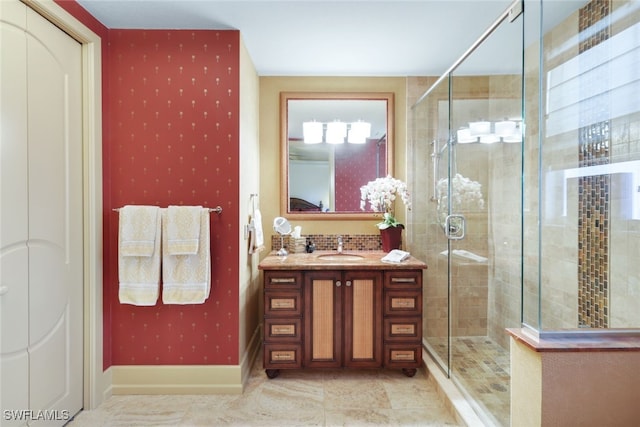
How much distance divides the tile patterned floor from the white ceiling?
2.28 meters

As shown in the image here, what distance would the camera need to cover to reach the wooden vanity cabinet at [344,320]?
8.31 feet

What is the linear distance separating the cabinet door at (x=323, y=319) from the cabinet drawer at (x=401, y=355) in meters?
0.34

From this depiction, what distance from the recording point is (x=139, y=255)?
86.4 inches

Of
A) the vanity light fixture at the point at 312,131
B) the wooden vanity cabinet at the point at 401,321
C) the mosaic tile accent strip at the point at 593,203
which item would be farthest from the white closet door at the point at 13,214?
the mosaic tile accent strip at the point at 593,203

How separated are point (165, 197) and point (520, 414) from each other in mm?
2237

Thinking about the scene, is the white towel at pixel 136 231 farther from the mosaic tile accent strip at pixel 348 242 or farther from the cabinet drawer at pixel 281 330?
the mosaic tile accent strip at pixel 348 242

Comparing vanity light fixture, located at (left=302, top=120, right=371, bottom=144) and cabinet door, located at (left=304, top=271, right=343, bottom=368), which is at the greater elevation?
vanity light fixture, located at (left=302, top=120, right=371, bottom=144)

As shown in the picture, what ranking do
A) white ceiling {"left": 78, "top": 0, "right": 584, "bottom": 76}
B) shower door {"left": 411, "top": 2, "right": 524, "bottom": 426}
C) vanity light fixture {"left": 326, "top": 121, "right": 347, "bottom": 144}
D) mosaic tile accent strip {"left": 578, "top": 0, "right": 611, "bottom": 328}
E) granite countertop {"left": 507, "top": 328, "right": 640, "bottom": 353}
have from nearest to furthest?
granite countertop {"left": 507, "top": 328, "right": 640, "bottom": 353} < mosaic tile accent strip {"left": 578, "top": 0, "right": 611, "bottom": 328} < white ceiling {"left": 78, "top": 0, "right": 584, "bottom": 76} < shower door {"left": 411, "top": 2, "right": 524, "bottom": 426} < vanity light fixture {"left": 326, "top": 121, "right": 347, "bottom": 144}

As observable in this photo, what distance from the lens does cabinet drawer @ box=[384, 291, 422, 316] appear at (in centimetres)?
254

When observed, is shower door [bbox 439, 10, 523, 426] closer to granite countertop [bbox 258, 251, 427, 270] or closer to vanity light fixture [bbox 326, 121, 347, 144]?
granite countertop [bbox 258, 251, 427, 270]

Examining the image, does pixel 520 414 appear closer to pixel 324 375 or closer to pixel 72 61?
pixel 324 375

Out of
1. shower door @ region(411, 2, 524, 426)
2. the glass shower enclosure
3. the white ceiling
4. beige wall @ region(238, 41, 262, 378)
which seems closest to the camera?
the glass shower enclosure

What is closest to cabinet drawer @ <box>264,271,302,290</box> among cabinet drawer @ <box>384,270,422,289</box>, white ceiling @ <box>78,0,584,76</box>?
cabinet drawer @ <box>384,270,422,289</box>

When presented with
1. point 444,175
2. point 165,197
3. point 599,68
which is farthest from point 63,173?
point 599,68
